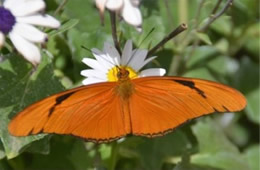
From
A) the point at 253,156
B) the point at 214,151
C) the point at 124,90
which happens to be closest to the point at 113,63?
the point at 124,90

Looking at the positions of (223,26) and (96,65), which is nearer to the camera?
(96,65)

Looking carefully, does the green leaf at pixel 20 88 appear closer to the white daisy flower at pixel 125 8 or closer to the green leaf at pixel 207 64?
the white daisy flower at pixel 125 8

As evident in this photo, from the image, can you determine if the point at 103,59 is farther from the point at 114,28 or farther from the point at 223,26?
the point at 223,26

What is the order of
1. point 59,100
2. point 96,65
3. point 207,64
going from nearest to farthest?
point 59,100 < point 96,65 < point 207,64

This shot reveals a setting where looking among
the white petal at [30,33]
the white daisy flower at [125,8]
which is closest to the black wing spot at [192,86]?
the white daisy flower at [125,8]

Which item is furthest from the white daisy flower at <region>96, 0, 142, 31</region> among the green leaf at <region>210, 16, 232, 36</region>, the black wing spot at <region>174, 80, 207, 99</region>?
the green leaf at <region>210, 16, 232, 36</region>

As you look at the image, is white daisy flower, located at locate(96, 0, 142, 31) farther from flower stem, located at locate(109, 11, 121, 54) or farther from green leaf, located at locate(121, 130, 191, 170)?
green leaf, located at locate(121, 130, 191, 170)

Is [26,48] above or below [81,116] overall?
above
